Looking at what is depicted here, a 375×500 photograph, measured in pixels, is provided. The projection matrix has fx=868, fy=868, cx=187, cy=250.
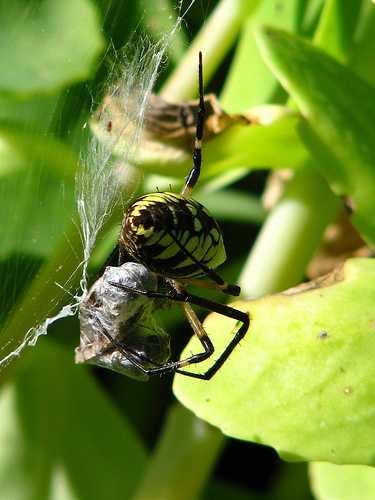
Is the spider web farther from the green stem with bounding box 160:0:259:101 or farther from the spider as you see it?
the green stem with bounding box 160:0:259:101

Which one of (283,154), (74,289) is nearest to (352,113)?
(283,154)

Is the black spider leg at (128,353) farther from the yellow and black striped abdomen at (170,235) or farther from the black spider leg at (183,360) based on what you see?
the yellow and black striped abdomen at (170,235)

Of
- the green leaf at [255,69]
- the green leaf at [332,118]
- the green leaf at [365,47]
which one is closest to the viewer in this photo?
the green leaf at [332,118]

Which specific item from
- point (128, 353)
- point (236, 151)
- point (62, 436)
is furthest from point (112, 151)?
point (62, 436)

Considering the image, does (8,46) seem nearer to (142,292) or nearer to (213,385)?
(142,292)

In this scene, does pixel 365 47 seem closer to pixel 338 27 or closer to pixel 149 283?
pixel 338 27

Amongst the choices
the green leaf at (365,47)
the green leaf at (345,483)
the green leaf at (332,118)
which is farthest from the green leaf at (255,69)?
the green leaf at (345,483)
